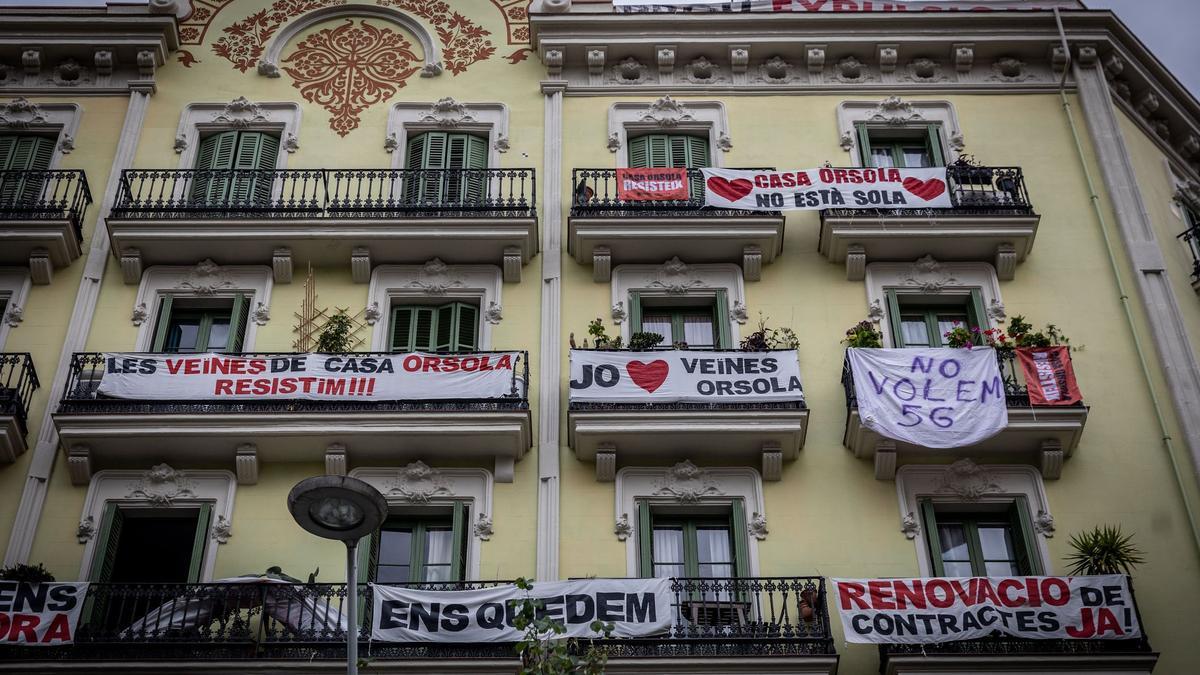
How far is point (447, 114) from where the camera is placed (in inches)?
955

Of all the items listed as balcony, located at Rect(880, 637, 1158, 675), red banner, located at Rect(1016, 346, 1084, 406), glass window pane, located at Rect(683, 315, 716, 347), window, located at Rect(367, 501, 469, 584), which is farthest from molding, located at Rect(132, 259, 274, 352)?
red banner, located at Rect(1016, 346, 1084, 406)

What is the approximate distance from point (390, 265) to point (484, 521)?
16.5ft

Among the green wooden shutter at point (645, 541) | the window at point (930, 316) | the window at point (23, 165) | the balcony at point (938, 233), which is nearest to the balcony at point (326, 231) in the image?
the window at point (23, 165)

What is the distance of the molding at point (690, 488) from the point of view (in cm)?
1938

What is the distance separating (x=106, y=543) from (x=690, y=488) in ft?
26.2

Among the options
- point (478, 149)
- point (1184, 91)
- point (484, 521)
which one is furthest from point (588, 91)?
point (1184, 91)

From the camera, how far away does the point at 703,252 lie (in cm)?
2208

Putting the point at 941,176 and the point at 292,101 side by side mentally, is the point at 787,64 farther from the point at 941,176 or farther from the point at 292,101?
the point at 292,101

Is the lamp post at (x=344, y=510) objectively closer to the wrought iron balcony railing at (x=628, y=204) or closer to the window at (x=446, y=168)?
the wrought iron balcony railing at (x=628, y=204)

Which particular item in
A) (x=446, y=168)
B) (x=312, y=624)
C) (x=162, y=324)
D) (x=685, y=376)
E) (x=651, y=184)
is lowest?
(x=312, y=624)

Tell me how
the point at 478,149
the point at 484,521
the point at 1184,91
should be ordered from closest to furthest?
the point at 484,521 < the point at 478,149 < the point at 1184,91

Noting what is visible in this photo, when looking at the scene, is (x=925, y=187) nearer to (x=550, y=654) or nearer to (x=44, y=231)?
(x=550, y=654)

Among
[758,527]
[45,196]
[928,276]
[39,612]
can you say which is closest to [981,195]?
[928,276]

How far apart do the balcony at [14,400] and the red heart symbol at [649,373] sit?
848 centimetres
